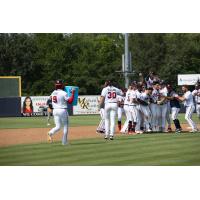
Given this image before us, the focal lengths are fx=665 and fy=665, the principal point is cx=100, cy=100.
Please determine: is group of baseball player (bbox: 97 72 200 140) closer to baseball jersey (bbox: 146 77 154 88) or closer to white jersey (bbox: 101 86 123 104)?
baseball jersey (bbox: 146 77 154 88)

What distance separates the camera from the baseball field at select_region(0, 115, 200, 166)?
13.2m

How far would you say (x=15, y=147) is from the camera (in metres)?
15.8

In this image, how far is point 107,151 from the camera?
47.8ft

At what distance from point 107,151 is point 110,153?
0.44 m

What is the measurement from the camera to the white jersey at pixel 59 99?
15.0m

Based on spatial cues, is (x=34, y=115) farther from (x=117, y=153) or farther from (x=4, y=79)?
(x=117, y=153)

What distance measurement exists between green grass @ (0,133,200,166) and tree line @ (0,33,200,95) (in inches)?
134

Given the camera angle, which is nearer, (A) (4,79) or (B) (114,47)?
(A) (4,79)

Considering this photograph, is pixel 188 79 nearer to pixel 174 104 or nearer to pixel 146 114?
pixel 174 104

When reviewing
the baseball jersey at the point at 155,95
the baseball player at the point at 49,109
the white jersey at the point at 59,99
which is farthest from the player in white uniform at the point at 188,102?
the white jersey at the point at 59,99

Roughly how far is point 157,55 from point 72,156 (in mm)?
9024

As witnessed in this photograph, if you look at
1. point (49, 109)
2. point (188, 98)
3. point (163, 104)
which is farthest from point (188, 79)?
point (49, 109)
